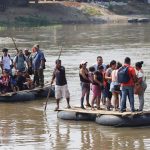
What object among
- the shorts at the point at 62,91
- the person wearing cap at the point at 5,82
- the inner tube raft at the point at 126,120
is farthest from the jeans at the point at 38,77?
the inner tube raft at the point at 126,120

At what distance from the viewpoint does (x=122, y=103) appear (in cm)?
1984

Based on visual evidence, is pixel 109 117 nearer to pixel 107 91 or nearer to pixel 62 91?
pixel 107 91

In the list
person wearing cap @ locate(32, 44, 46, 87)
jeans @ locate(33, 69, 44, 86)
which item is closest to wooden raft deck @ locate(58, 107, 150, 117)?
person wearing cap @ locate(32, 44, 46, 87)

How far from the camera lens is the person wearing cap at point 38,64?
82.2 feet

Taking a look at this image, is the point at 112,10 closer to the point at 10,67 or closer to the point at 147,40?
the point at 147,40

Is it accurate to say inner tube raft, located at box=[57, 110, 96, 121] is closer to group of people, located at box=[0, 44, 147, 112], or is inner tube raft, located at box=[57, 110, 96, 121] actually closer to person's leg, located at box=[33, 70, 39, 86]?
group of people, located at box=[0, 44, 147, 112]

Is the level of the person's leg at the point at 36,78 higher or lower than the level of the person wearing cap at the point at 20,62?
lower

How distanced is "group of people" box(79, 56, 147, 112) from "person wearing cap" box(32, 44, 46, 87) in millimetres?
4034

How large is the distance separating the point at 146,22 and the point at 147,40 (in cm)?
3846

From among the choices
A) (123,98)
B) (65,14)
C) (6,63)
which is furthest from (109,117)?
(65,14)

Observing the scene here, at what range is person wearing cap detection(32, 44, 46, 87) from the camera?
25.0m

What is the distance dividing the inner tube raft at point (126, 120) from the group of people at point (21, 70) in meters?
5.72

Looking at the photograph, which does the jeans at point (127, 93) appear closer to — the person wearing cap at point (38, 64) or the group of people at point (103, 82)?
the group of people at point (103, 82)

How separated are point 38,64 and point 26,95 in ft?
4.45
